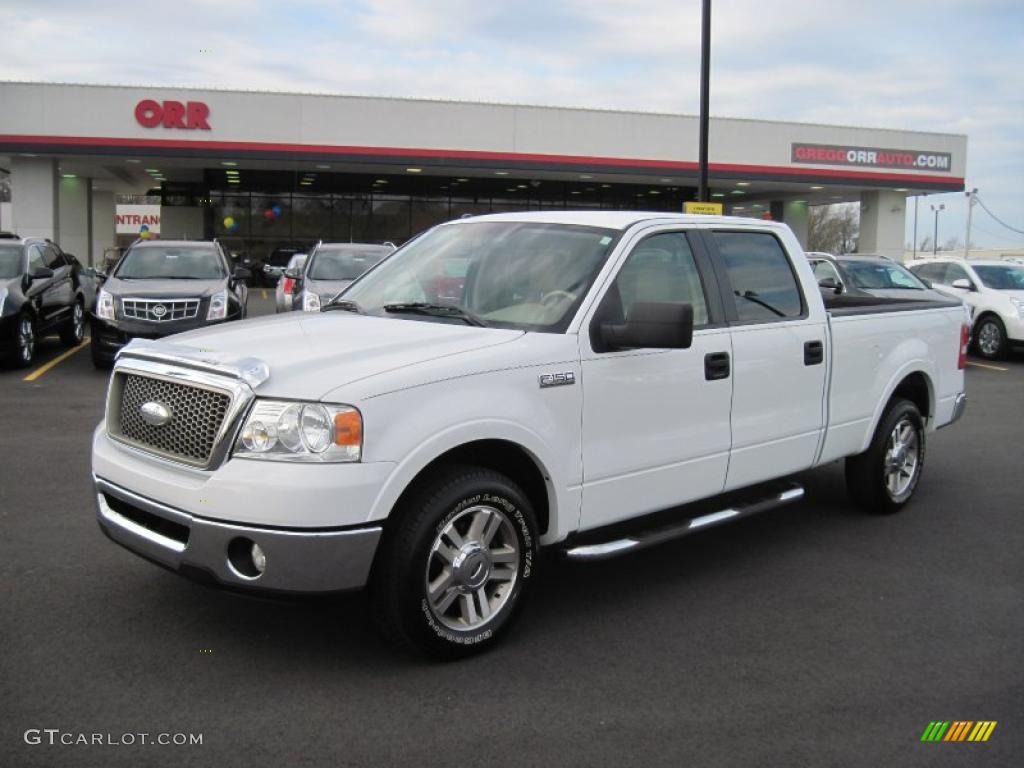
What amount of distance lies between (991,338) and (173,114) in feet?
78.1

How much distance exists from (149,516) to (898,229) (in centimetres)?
3710

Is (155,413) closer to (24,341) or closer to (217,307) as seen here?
(217,307)

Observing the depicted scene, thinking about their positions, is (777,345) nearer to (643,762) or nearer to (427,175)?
(643,762)

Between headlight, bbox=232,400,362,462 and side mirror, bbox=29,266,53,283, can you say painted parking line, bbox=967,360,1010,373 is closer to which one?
headlight, bbox=232,400,362,462

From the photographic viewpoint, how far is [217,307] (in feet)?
40.7

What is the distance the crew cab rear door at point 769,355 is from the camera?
5.13 meters

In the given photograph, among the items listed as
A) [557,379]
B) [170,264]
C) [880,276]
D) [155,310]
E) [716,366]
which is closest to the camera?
[557,379]

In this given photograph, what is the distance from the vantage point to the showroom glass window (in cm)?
530

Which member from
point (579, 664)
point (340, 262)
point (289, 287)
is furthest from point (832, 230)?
point (579, 664)

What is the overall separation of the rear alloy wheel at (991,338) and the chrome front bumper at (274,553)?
50.5 feet

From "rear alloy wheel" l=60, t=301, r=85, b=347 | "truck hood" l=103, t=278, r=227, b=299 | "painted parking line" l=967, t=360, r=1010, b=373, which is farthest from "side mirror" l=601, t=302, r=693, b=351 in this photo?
"painted parking line" l=967, t=360, r=1010, b=373

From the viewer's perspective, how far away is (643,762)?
10.8 ft

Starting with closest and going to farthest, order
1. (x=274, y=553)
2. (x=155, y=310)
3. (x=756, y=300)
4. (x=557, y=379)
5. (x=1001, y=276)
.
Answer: (x=274, y=553) → (x=557, y=379) → (x=756, y=300) → (x=155, y=310) → (x=1001, y=276)

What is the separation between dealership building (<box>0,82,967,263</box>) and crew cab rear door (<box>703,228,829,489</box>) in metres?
26.0
